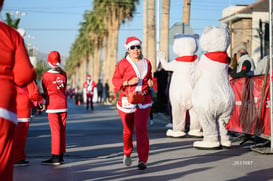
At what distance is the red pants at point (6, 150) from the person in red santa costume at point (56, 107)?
431cm

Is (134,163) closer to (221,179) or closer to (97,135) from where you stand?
(221,179)

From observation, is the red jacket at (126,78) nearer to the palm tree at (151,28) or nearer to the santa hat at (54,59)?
the santa hat at (54,59)

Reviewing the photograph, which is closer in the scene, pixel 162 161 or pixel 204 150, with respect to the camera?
pixel 162 161

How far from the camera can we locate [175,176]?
6922 mm

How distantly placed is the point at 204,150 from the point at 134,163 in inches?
83.5

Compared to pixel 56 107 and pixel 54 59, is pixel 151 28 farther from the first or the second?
pixel 56 107

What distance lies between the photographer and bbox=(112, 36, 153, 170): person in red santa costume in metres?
7.35

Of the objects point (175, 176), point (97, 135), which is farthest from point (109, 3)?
point (175, 176)

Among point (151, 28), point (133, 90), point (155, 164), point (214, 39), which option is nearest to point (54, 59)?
point (133, 90)

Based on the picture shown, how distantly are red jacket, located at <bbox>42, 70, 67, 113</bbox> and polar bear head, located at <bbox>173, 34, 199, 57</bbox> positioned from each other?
454cm

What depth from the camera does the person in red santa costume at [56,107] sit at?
808 cm

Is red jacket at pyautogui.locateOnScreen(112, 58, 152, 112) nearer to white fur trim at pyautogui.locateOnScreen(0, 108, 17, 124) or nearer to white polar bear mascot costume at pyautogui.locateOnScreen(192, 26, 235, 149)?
white polar bear mascot costume at pyautogui.locateOnScreen(192, 26, 235, 149)

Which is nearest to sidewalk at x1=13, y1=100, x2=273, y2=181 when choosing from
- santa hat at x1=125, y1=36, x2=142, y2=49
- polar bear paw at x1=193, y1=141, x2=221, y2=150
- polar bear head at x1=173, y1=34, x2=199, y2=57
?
polar bear paw at x1=193, y1=141, x2=221, y2=150

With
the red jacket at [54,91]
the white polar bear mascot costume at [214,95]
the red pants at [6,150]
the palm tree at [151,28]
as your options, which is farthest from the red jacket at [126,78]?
the palm tree at [151,28]
